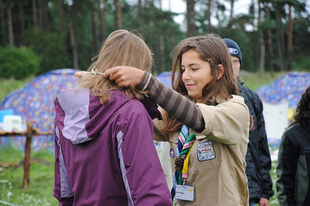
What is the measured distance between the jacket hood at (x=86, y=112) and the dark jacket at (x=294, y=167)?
1.73m

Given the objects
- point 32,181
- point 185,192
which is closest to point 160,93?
point 185,192

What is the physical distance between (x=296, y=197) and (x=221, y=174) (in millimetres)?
1443

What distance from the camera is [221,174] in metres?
2.11

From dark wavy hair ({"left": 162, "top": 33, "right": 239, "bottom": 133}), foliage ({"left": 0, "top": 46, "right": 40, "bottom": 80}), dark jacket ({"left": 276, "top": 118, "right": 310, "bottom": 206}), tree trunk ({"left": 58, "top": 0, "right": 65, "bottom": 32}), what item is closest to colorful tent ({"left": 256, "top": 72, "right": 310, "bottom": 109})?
dark jacket ({"left": 276, "top": 118, "right": 310, "bottom": 206})

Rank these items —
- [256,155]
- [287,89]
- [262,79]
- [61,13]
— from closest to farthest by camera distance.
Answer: [256,155] < [287,89] < [262,79] < [61,13]

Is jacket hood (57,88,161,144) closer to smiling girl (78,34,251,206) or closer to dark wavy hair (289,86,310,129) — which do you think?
smiling girl (78,34,251,206)

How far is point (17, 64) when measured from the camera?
935 inches

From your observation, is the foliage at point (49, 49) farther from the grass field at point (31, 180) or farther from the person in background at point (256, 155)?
the person in background at point (256, 155)

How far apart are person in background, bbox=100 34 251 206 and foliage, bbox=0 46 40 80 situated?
74.1ft

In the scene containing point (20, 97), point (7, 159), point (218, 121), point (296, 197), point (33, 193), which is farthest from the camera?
point (20, 97)

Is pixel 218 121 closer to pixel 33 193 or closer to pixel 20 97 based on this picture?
pixel 33 193

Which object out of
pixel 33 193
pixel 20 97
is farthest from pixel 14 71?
pixel 33 193

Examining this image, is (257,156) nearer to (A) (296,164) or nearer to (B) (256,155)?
(B) (256,155)

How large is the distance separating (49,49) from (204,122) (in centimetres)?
2795
